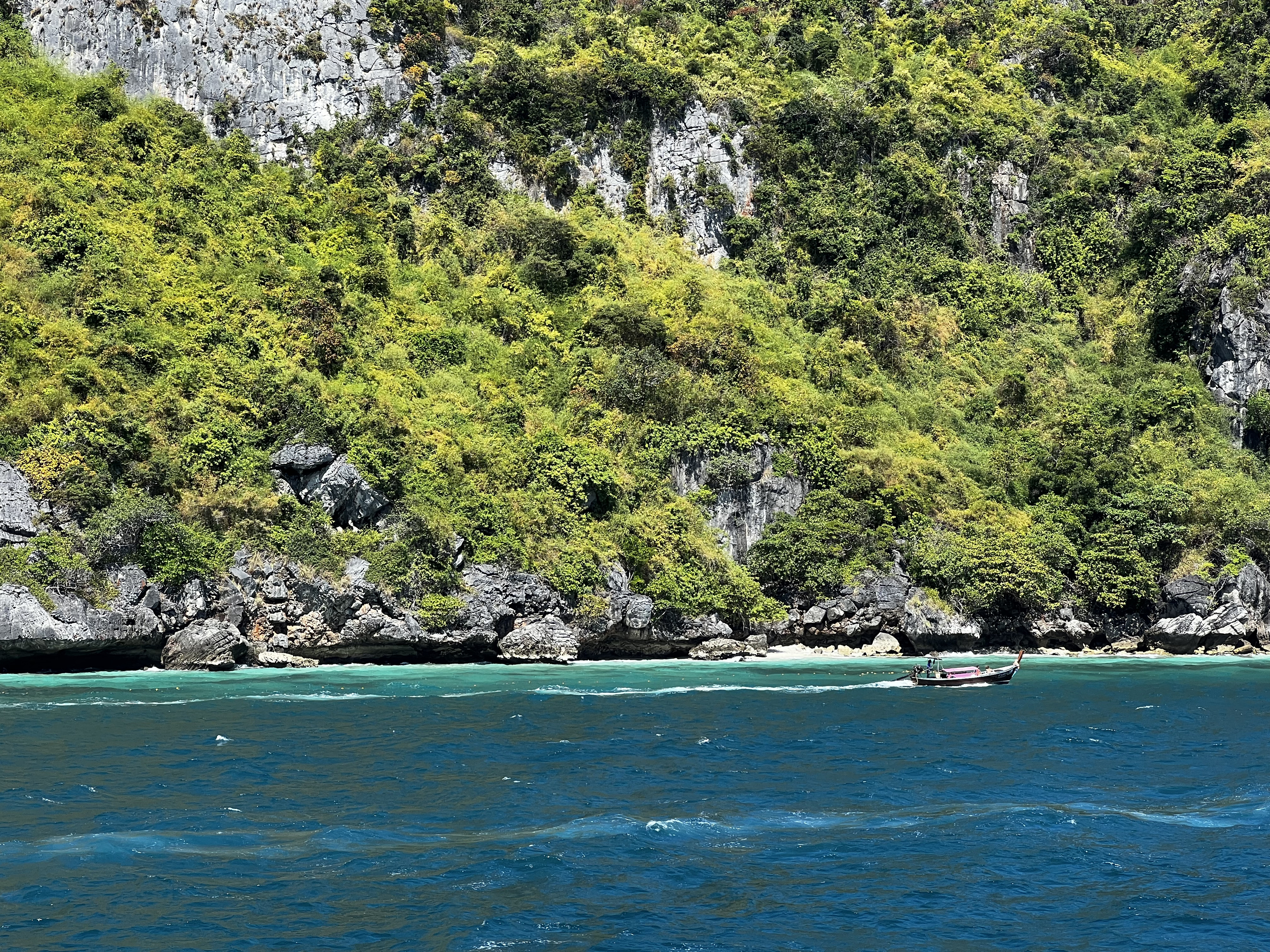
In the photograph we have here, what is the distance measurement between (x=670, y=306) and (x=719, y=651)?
1788 cm

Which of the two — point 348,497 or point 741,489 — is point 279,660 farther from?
point 741,489

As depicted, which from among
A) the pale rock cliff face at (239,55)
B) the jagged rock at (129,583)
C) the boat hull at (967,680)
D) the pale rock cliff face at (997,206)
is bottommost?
the boat hull at (967,680)

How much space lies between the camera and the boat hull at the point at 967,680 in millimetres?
39062

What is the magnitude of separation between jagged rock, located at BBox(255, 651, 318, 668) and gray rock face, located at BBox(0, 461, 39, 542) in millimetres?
8304

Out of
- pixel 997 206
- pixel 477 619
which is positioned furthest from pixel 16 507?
pixel 997 206

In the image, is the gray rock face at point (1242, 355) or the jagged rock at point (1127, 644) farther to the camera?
the gray rock face at point (1242, 355)

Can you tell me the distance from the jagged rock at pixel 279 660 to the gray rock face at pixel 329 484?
515cm

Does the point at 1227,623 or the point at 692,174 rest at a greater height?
the point at 692,174

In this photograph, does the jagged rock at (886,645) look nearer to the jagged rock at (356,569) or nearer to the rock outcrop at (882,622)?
the rock outcrop at (882,622)

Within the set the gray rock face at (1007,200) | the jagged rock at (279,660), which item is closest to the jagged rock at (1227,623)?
the gray rock face at (1007,200)

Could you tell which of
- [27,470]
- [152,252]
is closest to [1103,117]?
[152,252]

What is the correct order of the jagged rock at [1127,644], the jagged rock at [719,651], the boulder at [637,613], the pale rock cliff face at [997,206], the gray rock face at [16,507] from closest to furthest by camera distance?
the gray rock face at [16,507] < the boulder at [637,613] < the jagged rock at [719,651] < the jagged rock at [1127,644] < the pale rock cliff face at [997,206]

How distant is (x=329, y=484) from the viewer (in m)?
44.5

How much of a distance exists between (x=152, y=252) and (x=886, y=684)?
34.6m
